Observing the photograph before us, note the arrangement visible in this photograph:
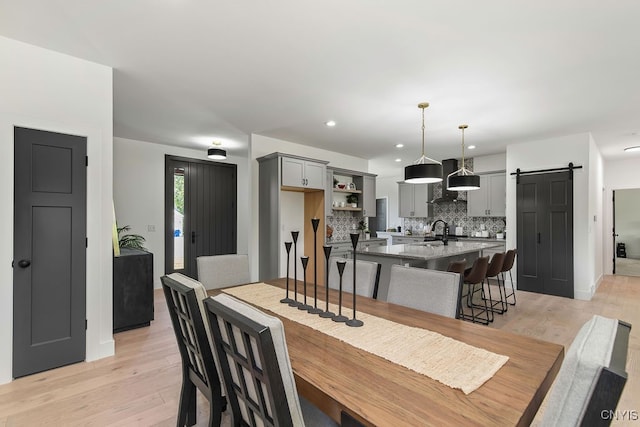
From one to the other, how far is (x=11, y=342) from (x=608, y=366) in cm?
350

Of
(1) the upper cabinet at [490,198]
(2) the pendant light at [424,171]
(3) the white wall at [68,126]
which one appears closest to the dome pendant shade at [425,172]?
(2) the pendant light at [424,171]

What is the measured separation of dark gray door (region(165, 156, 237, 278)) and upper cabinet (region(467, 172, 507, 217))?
4.97 meters

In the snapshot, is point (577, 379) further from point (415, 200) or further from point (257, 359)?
point (415, 200)

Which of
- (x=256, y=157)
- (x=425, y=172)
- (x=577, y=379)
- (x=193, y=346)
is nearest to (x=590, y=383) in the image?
(x=577, y=379)

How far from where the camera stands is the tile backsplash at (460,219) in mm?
6465

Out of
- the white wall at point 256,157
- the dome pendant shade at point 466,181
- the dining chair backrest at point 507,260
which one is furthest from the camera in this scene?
the white wall at point 256,157

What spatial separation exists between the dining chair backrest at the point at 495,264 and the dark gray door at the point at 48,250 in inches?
170

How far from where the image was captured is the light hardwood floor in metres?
2.00

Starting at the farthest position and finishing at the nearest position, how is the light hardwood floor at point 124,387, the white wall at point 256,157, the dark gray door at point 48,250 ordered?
1. the white wall at point 256,157
2. the dark gray door at point 48,250
3. the light hardwood floor at point 124,387

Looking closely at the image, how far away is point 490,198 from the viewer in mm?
6176

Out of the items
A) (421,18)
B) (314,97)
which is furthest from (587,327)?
(314,97)

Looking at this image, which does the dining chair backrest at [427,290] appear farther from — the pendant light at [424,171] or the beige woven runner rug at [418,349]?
the pendant light at [424,171]

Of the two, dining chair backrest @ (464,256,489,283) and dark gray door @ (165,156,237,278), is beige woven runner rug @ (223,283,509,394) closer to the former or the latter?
dining chair backrest @ (464,256,489,283)

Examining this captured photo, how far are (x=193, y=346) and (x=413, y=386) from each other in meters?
1.06
